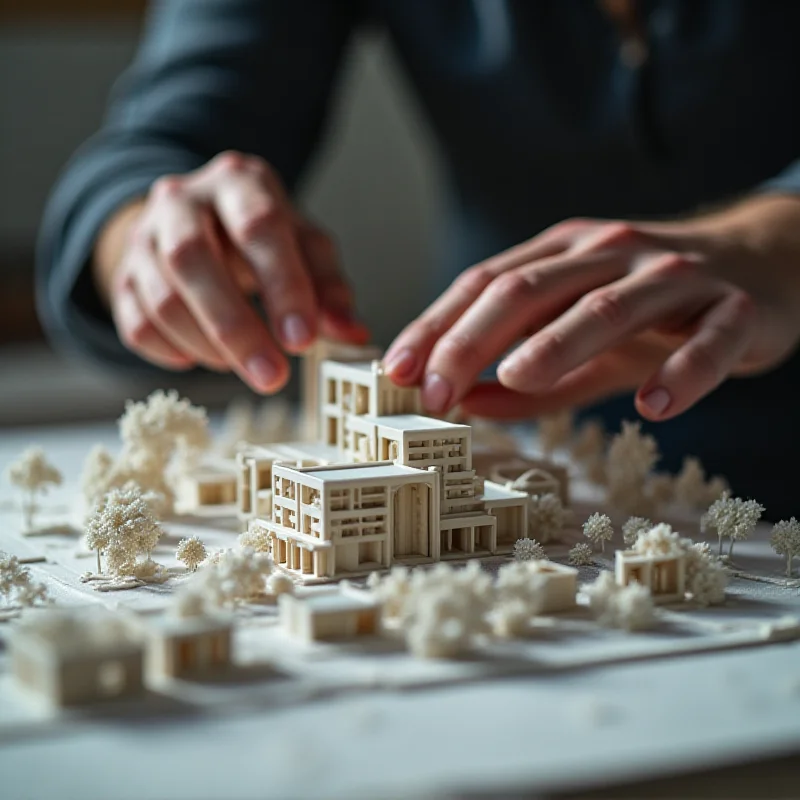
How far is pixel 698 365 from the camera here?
314 centimetres

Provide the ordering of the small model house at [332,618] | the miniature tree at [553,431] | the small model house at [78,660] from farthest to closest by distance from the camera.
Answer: the miniature tree at [553,431], the small model house at [332,618], the small model house at [78,660]

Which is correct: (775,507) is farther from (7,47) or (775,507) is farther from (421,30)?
(7,47)

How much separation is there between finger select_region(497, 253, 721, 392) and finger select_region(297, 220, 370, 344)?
0.97 m

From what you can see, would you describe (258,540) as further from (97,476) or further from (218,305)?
(218,305)

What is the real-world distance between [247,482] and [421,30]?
225 centimetres

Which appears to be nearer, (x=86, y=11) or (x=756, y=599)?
(x=756, y=599)

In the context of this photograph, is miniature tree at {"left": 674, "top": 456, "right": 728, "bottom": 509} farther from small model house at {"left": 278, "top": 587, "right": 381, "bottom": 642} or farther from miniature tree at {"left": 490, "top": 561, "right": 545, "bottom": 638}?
small model house at {"left": 278, "top": 587, "right": 381, "bottom": 642}

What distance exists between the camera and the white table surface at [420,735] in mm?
1815

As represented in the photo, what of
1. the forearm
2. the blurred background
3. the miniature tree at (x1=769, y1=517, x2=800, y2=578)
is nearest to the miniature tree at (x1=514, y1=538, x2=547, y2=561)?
the miniature tree at (x1=769, y1=517, x2=800, y2=578)

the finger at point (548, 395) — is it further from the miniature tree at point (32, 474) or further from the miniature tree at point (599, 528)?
the miniature tree at point (32, 474)

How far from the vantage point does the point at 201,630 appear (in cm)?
221

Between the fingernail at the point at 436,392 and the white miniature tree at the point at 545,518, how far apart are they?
0.34 metres

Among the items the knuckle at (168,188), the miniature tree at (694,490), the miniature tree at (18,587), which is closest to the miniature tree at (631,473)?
the miniature tree at (694,490)

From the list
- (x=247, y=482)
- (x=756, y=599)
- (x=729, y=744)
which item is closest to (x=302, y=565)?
(x=247, y=482)
